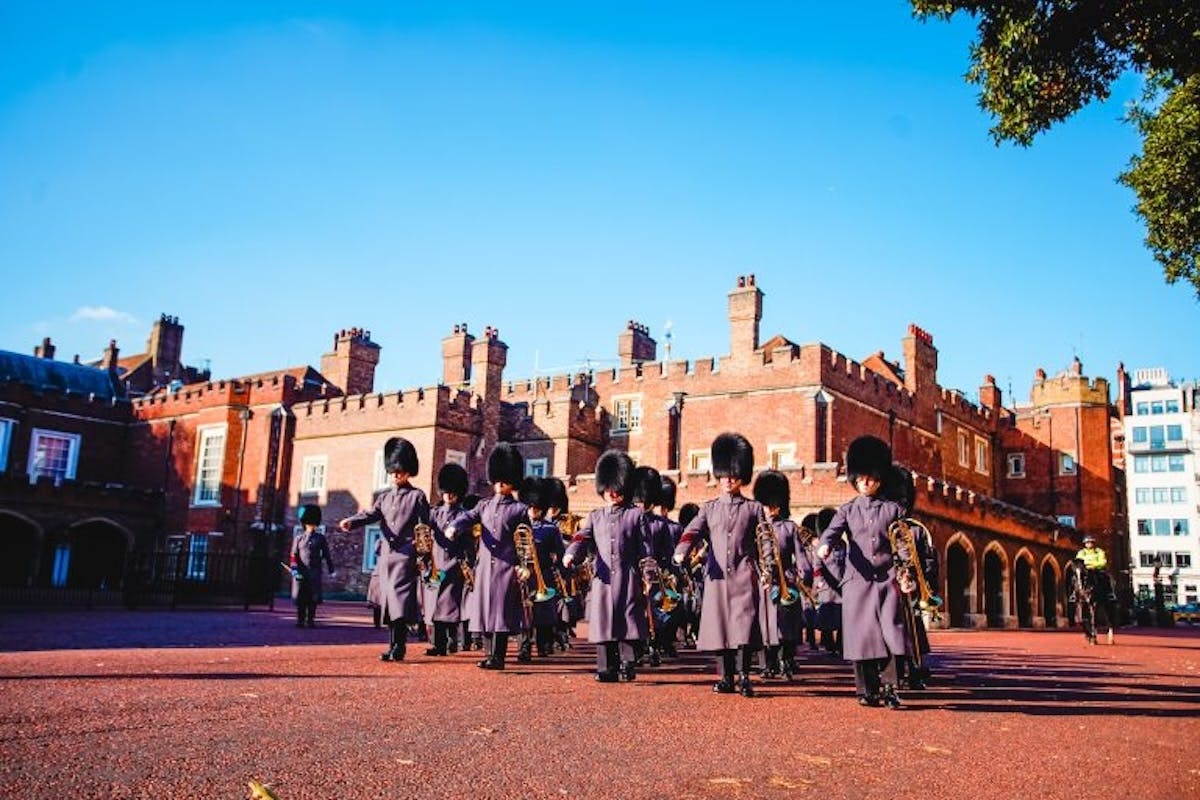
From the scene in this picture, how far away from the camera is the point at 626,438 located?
1373 inches

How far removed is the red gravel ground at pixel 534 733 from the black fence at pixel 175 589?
987 cm

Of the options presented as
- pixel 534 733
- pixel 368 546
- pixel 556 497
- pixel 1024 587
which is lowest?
pixel 534 733

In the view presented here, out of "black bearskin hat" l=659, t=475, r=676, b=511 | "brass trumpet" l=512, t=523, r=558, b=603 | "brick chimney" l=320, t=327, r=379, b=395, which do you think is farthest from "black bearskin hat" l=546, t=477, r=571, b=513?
"brick chimney" l=320, t=327, r=379, b=395

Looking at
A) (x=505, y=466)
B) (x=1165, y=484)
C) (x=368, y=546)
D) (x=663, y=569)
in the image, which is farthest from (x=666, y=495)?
(x=1165, y=484)

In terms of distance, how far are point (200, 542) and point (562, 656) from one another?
26853 millimetres

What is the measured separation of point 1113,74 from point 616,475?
26.5 feet

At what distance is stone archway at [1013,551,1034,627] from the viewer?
3014 cm

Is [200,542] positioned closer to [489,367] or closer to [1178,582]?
[489,367]

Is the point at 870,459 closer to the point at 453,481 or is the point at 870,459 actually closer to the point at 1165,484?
the point at 453,481

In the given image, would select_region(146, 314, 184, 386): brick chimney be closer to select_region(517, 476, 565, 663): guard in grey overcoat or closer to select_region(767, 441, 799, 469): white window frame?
select_region(767, 441, 799, 469): white window frame

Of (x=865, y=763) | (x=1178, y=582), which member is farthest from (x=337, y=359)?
(x=1178, y=582)

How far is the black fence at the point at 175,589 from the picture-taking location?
1977 centimetres

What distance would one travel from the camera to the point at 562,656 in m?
11.9

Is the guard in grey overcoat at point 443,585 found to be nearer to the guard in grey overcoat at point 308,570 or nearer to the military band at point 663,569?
the military band at point 663,569
